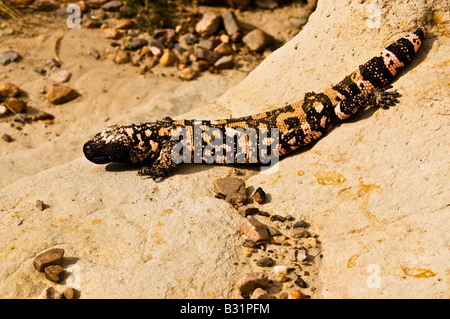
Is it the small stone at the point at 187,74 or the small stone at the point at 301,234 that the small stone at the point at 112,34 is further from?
the small stone at the point at 301,234

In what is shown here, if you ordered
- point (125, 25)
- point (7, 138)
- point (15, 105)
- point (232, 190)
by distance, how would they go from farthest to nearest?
point (125, 25), point (15, 105), point (7, 138), point (232, 190)

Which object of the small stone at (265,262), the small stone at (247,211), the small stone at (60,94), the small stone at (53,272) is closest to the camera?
the small stone at (53,272)

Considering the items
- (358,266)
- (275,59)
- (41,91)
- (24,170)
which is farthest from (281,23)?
(358,266)

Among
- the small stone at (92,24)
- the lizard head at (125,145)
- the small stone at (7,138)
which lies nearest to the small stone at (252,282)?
the lizard head at (125,145)

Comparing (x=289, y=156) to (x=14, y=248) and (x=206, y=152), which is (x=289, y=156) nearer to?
(x=206, y=152)

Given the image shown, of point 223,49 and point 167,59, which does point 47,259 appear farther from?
point 223,49

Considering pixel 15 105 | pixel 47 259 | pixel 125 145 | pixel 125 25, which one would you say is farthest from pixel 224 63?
pixel 47 259
